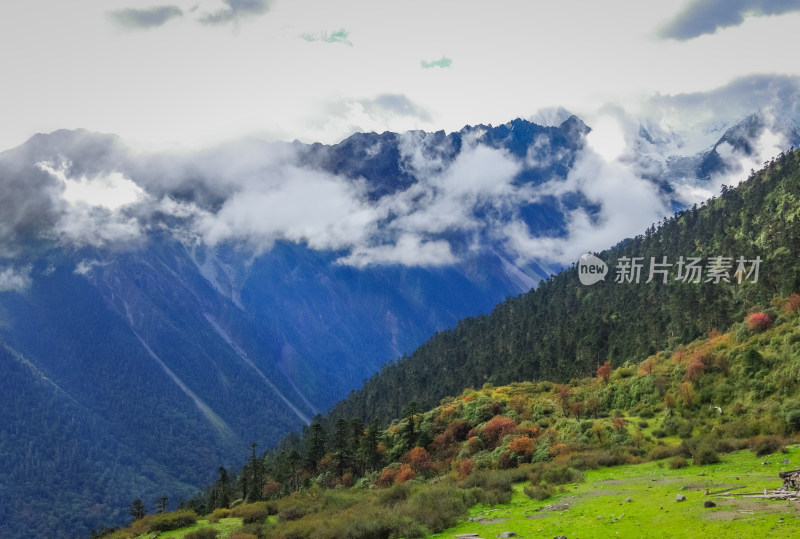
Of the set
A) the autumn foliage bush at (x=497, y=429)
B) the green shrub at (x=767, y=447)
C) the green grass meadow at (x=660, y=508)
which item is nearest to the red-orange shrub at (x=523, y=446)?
the autumn foliage bush at (x=497, y=429)

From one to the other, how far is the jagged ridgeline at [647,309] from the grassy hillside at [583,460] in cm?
→ 2713

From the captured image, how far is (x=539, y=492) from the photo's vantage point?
31.6 metres

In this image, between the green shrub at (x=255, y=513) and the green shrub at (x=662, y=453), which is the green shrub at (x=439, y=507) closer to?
the green shrub at (x=662, y=453)

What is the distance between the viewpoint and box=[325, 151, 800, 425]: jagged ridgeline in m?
107

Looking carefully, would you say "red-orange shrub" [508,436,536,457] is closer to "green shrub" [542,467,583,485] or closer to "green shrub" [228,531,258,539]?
"green shrub" [542,467,583,485]

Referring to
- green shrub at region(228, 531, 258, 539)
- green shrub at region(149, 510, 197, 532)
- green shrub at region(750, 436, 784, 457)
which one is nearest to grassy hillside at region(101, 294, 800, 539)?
green shrub at region(750, 436, 784, 457)

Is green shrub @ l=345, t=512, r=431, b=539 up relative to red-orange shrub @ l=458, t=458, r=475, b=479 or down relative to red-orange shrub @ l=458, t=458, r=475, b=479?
up

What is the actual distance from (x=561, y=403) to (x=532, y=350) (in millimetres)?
98155

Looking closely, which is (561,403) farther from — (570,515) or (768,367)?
(570,515)

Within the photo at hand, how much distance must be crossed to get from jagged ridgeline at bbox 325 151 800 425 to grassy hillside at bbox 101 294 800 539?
2713 centimetres

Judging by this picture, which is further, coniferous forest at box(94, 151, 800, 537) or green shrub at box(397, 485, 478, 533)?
coniferous forest at box(94, 151, 800, 537)

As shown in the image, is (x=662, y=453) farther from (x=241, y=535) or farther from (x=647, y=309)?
(x=647, y=309)

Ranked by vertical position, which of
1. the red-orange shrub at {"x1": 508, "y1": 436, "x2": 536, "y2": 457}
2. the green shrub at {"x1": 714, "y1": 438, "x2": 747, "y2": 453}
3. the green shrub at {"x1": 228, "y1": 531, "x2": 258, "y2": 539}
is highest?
the green shrub at {"x1": 714, "y1": 438, "x2": 747, "y2": 453}

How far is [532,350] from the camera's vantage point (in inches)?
6521
